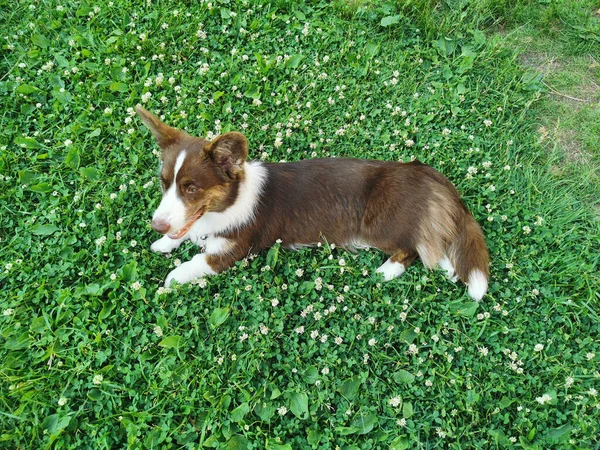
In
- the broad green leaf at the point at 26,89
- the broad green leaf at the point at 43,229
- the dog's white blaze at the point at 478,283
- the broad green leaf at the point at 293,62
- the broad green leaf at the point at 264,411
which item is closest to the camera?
the broad green leaf at the point at 264,411

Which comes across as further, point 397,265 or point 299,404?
point 397,265

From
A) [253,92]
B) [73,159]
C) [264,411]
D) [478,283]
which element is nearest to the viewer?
[264,411]

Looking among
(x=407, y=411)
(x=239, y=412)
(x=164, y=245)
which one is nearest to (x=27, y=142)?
(x=164, y=245)

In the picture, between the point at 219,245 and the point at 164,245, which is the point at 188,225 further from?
the point at 164,245

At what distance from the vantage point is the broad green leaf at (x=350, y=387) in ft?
10.1

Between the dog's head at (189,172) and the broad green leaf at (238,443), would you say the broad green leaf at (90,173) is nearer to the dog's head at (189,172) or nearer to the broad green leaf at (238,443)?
the dog's head at (189,172)

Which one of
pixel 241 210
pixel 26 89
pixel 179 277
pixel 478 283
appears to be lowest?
pixel 478 283

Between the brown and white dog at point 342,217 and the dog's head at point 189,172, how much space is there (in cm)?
6

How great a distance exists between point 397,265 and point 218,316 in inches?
51.9

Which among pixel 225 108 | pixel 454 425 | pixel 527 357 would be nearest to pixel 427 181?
pixel 527 357

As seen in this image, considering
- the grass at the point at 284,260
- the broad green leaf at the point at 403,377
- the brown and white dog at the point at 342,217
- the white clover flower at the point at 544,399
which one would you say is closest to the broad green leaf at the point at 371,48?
the grass at the point at 284,260

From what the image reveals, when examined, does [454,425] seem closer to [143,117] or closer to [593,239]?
[593,239]

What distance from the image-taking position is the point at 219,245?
3.47m

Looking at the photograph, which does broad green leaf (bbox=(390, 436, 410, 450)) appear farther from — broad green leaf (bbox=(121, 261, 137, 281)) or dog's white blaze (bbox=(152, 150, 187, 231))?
broad green leaf (bbox=(121, 261, 137, 281))
